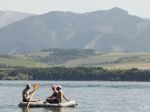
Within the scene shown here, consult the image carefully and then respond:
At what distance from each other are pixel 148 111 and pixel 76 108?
862 centimetres

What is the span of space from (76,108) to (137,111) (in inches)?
285

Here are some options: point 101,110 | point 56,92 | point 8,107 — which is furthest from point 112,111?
point 8,107

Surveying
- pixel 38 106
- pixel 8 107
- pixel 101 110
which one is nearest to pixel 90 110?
pixel 101 110

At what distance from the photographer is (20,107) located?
67.8 meters

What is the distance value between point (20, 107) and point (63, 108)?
5147mm

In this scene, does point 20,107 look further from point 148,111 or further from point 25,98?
point 148,111

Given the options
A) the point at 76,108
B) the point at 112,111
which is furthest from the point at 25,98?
the point at 112,111

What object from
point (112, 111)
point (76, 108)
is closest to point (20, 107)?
point (76, 108)

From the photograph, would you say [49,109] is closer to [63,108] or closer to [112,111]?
[63,108]

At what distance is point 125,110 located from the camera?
6725cm

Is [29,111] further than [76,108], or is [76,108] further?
[76,108]

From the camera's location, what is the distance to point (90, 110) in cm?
6625

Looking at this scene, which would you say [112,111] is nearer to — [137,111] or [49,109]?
[137,111]

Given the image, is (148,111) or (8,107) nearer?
(148,111)
